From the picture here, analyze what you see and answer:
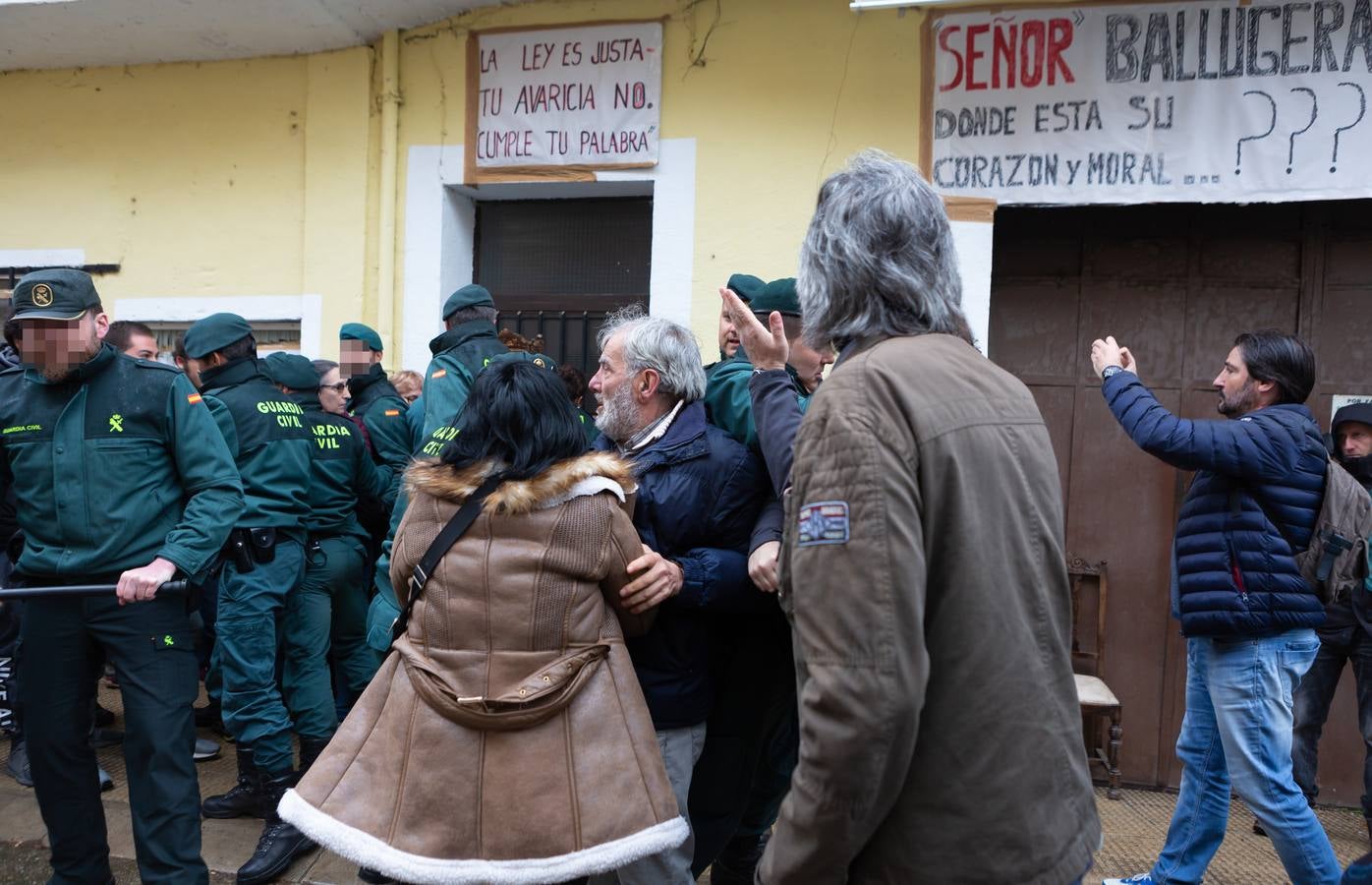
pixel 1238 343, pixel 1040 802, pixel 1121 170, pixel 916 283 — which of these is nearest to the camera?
pixel 1040 802

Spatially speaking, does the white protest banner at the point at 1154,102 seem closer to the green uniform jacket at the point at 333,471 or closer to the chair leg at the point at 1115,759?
the chair leg at the point at 1115,759

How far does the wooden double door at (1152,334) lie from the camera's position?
4660 millimetres

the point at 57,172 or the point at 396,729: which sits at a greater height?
the point at 57,172

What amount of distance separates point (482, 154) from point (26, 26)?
2774mm

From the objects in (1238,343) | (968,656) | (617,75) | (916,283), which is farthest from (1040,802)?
(617,75)

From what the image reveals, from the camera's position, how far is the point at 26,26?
5555mm

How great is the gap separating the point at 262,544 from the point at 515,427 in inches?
80.1

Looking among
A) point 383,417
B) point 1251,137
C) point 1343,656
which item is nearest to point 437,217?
point 383,417

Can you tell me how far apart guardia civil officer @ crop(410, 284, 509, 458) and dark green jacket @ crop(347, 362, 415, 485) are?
0.22 m

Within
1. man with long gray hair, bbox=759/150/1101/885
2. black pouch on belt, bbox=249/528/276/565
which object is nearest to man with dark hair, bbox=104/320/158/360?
black pouch on belt, bbox=249/528/276/565

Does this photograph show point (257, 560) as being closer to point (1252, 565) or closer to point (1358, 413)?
point (1252, 565)

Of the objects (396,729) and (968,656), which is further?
(396,729)

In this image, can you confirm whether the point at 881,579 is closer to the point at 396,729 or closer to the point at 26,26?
the point at 396,729

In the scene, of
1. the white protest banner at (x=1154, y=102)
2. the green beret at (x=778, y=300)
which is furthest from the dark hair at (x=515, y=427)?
the white protest banner at (x=1154, y=102)
